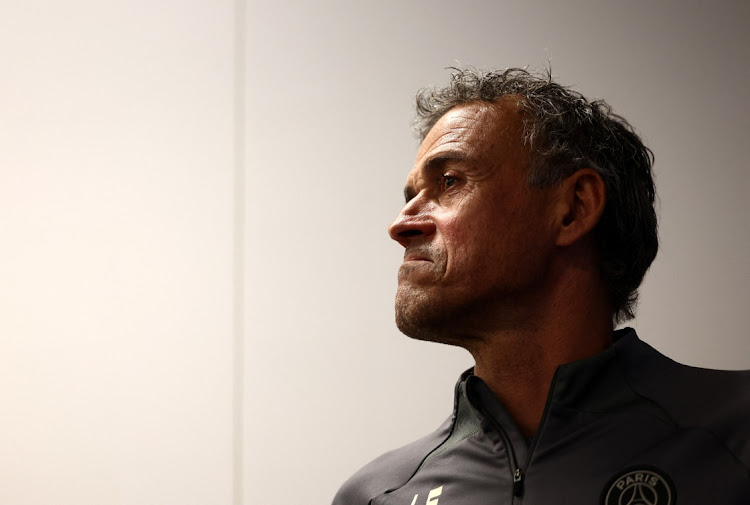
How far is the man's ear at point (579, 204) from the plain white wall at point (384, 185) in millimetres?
515

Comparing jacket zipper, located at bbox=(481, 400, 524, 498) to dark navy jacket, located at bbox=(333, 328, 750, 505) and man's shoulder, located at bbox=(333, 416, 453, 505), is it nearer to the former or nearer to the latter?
dark navy jacket, located at bbox=(333, 328, 750, 505)

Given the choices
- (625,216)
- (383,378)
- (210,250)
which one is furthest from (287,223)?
(625,216)

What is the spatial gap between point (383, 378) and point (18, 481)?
0.83 m

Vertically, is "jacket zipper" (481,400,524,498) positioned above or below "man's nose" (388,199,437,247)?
below

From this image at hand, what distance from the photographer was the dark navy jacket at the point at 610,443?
3.38 feet

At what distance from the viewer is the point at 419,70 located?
1887 millimetres

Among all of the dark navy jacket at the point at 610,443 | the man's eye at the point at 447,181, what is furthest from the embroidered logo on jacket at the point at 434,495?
the man's eye at the point at 447,181

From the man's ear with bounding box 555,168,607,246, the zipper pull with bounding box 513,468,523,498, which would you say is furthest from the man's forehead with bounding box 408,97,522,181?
the zipper pull with bounding box 513,468,523,498

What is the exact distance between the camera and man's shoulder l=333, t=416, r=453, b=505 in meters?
1.36

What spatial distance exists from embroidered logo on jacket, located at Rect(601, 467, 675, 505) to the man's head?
11.5 inches

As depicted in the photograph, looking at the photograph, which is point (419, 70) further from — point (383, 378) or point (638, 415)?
point (638, 415)

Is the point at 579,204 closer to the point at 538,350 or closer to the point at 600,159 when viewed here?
the point at 600,159

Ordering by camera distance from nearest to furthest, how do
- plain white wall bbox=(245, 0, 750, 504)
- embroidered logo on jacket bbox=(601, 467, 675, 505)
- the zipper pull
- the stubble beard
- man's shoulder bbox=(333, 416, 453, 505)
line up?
embroidered logo on jacket bbox=(601, 467, 675, 505) → the zipper pull → the stubble beard → man's shoulder bbox=(333, 416, 453, 505) → plain white wall bbox=(245, 0, 750, 504)

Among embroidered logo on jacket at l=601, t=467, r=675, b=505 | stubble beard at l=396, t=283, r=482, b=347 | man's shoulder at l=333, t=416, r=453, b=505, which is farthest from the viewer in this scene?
man's shoulder at l=333, t=416, r=453, b=505
